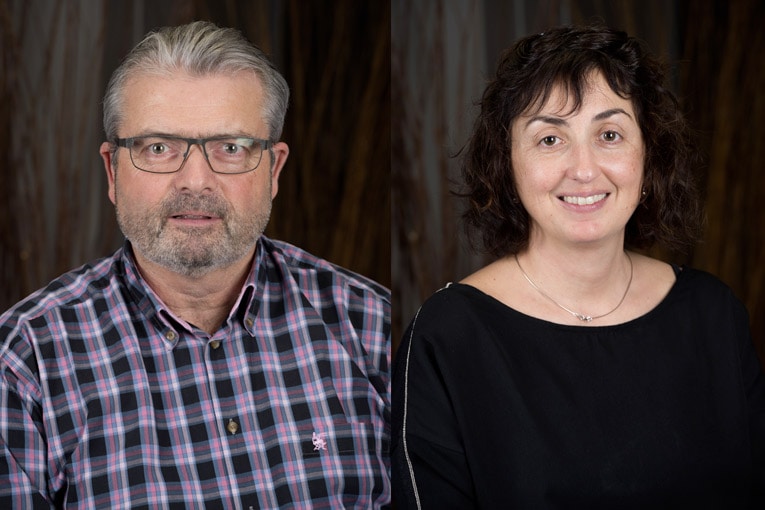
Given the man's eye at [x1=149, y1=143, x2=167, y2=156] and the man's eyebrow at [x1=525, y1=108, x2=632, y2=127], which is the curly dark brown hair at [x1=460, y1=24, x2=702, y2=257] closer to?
the man's eyebrow at [x1=525, y1=108, x2=632, y2=127]

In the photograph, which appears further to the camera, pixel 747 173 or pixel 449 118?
pixel 747 173

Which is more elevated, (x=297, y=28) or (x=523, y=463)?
(x=297, y=28)

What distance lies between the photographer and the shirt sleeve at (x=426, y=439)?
1960 mm

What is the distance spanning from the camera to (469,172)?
2.24 meters

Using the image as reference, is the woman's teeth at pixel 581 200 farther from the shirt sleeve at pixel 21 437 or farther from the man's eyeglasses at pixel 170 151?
the shirt sleeve at pixel 21 437

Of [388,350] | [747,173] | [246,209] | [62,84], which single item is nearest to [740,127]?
[747,173]

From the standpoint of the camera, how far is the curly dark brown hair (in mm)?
2062

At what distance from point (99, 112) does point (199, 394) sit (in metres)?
0.59

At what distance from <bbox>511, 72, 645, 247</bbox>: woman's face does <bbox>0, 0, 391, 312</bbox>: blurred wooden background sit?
36 cm

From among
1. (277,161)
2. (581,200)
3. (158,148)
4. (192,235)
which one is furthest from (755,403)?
(158,148)

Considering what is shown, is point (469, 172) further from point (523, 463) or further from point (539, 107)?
point (523, 463)

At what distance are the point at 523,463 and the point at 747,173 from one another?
108 cm

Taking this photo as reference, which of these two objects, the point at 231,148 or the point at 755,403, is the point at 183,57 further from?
the point at 755,403

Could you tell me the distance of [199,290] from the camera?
6.72 ft
